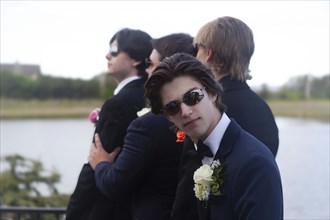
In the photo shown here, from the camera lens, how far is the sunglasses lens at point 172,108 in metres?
1.44

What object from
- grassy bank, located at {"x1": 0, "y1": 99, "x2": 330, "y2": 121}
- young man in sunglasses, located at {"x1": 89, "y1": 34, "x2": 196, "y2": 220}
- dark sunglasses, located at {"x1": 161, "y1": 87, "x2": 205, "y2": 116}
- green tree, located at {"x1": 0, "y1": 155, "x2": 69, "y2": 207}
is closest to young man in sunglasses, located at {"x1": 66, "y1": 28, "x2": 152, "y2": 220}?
young man in sunglasses, located at {"x1": 89, "y1": 34, "x2": 196, "y2": 220}

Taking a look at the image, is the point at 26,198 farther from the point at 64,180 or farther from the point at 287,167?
the point at 287,167

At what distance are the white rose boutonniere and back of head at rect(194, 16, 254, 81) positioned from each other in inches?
23.1

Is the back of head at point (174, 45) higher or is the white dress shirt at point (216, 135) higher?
the back of head at point (174, 45)

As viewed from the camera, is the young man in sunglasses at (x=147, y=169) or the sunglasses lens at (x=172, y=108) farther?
the young man in sunglasses at (x=147, y=169)

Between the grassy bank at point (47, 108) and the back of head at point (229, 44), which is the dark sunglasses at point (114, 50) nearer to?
the back of head at point (229, 44)

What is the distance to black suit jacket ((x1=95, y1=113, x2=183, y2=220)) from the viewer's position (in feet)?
6.51

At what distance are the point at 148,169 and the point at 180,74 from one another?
664 mm

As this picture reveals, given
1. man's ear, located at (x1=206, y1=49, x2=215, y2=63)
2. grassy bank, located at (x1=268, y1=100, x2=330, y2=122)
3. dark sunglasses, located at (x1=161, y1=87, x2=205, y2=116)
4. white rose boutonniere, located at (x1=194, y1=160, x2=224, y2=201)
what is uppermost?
man's ear, located at (x1=206, y1=49, x2=215, y2=63)

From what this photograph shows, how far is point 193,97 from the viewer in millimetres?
1425

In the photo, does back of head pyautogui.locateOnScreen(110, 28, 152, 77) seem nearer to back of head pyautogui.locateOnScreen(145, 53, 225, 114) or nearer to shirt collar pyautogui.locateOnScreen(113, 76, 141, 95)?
shirt collar pyautogui.locateOnScreen(113, 76, 141, 95)

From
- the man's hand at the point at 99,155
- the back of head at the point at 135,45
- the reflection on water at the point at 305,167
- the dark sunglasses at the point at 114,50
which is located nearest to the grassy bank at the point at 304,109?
the reflection on water at the point at 305,167

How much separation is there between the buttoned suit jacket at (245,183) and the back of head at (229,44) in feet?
1.91

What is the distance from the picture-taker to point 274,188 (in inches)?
49.8
